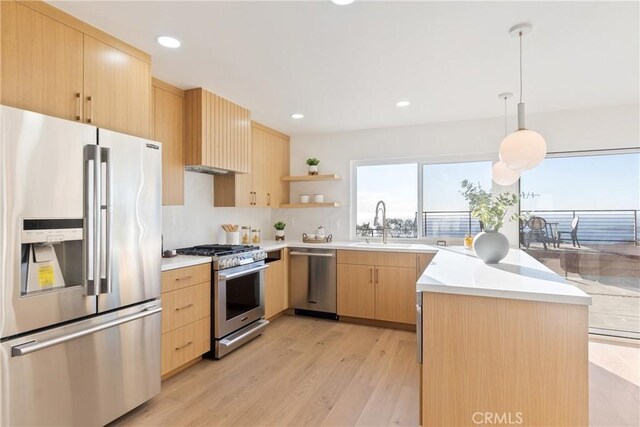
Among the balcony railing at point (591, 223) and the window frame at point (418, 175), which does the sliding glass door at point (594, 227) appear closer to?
the balcony railing at point (591, 223)

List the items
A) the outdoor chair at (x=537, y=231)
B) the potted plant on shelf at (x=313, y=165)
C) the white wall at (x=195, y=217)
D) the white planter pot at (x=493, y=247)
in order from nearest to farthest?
1. the white planter pot at (x=493, y=247)
2. the white wall at (x=195, y=217)
3. the outdoor chair at (x=537, y=231)
4. the potted plant on shelf at (x=313, y=165)

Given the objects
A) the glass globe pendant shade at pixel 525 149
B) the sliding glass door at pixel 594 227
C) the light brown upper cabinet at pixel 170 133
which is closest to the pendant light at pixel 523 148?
the glass globe pendant shade at pixel 525 149

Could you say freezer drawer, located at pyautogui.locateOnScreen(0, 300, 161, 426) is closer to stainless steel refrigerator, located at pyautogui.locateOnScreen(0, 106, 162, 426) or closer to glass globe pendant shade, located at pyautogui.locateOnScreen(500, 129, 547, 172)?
stainless steel refrigerator, located at pyautogui.locateOnScreen(0, 106, 162, 426)

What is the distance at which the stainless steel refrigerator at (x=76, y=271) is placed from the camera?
1.57 metres

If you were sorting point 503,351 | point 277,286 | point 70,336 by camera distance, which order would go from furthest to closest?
point 277,286 → point 70,336 → point 503,351

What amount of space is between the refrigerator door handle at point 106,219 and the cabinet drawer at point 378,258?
258cm

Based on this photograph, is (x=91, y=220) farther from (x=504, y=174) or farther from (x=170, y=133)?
(x=504, y=174)

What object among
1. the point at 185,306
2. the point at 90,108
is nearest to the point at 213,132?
the point at 90,108

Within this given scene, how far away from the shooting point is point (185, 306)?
8.71ft

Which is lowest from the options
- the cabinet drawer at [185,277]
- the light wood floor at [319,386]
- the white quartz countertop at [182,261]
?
the light wood floor at [319,386]

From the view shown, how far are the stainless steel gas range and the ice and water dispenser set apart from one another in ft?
3.87

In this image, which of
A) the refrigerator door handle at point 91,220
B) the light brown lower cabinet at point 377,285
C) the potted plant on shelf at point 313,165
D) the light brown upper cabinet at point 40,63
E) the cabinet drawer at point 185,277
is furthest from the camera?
the potted plant on shelf at point 313,165

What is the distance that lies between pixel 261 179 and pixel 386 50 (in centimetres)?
243

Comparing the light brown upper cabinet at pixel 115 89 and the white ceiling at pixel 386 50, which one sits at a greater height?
the white ceiling at pixel 386 50
